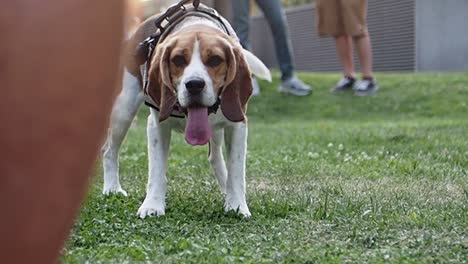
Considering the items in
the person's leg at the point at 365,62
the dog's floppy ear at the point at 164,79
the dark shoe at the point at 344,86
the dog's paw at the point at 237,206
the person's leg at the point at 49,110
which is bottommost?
the dark shoe at the point at 344,86

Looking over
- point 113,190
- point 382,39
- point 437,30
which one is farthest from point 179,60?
point 382,39

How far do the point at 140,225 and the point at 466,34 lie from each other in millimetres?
19044

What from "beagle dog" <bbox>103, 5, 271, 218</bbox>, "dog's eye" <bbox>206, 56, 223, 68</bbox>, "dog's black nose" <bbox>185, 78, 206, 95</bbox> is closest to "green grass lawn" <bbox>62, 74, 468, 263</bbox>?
"beagle dog" <bbox>103, 5, 271, 218</bbox>

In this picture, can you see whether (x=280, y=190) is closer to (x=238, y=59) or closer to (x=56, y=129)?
(x=238, y=59)

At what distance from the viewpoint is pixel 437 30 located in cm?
2167

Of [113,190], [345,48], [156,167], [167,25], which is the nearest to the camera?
[156,167]

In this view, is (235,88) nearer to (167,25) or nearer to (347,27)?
(167,25)

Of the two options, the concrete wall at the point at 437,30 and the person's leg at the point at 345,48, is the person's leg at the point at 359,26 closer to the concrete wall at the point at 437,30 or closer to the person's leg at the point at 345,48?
the person's leg at the point at 345,48

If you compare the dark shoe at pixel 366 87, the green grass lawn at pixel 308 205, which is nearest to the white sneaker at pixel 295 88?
the dark shoe at pixel 366 87

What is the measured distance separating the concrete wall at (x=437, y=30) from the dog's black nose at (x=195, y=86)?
60.1 ft

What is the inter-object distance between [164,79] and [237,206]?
0.73 meters

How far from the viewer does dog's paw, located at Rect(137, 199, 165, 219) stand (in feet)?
13.4

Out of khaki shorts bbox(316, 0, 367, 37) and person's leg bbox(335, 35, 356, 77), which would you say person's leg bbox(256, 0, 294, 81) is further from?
person's leg bbox(335, 35, 356, 77)

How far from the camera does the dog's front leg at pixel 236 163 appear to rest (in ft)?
14.0
